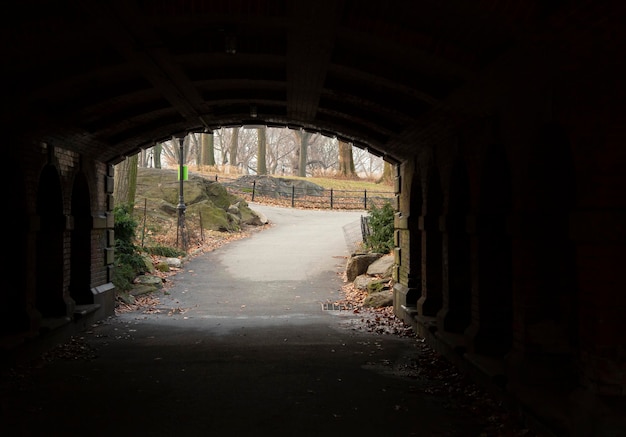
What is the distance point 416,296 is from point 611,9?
7.96 m

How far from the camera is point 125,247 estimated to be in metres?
15.6

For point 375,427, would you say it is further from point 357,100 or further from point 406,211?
point 406,211

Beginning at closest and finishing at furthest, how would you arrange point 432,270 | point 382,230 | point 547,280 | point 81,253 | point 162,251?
point 547,280
point 432,270
point 81,253
point 382,230
point 162,251

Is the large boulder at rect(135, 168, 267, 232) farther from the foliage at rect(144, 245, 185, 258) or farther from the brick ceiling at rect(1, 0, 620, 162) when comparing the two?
the brick ceiling at rect(1, 0, 620, 162)

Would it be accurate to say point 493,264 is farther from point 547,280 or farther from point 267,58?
point 267,58

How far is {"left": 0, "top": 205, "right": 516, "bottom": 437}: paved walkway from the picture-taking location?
5.54 m

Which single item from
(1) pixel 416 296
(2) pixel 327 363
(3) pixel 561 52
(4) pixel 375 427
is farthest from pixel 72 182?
(3) pixel 561 52

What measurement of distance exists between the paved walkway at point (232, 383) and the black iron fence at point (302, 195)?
Result: 21.9 meters

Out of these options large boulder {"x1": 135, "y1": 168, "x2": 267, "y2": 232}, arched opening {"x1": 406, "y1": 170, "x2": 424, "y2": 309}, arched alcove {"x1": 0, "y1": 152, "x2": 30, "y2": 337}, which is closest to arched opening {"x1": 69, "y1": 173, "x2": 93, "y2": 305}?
arched alcove {"x1": 0, "y1": 152, "x2": 30, "y2": 337}

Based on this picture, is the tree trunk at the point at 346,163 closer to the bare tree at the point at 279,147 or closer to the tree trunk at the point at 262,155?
the tree trunk at the point at 262,155

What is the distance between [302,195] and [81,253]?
25.7 m

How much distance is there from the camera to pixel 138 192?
27234 millimetres

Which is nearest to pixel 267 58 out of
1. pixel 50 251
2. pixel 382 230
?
pixel 50 251

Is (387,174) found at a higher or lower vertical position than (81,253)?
higher
